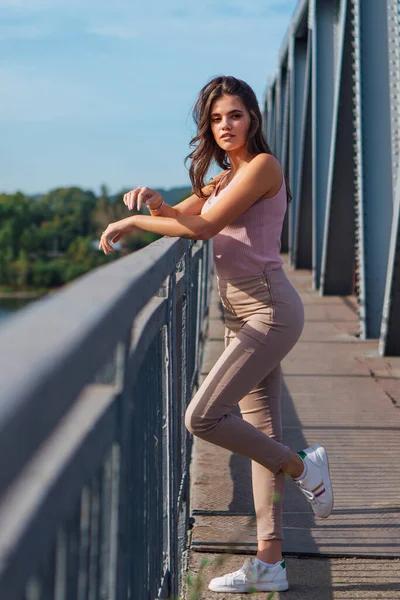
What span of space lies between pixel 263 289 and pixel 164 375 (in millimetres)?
516

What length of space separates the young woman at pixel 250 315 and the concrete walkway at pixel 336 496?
20 centimetres

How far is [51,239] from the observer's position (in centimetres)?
12531

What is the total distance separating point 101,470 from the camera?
1371 millimetres

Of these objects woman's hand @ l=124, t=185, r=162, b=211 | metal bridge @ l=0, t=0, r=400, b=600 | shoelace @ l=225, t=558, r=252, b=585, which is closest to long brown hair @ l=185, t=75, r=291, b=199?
woman's hand @ l=124, t=185, r=162, b=211

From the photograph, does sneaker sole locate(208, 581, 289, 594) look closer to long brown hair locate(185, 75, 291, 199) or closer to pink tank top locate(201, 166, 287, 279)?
pink tank top locate(201, 166, 287, 279)

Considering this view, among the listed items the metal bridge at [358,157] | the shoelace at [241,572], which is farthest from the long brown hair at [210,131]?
the metal bridge at [358,157]

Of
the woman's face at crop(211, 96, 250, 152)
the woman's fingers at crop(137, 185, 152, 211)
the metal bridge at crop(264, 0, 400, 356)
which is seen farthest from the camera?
the metal bridge at crop(264, 0, 400, 356)

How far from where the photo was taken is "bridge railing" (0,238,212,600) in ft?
2.42

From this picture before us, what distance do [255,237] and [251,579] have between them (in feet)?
3.77

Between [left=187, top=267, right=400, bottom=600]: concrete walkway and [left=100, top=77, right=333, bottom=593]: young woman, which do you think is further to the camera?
[left=187, top=267, right=400, bottom=600]: concrete walkway

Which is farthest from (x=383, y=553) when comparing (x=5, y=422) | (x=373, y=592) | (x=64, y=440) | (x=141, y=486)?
(x=5, y=422)

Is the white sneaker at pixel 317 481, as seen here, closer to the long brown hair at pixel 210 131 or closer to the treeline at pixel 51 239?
the long brown hair at pixel 210 131

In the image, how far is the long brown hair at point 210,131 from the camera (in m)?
3.30

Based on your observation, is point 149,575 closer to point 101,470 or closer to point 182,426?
point 101,470
